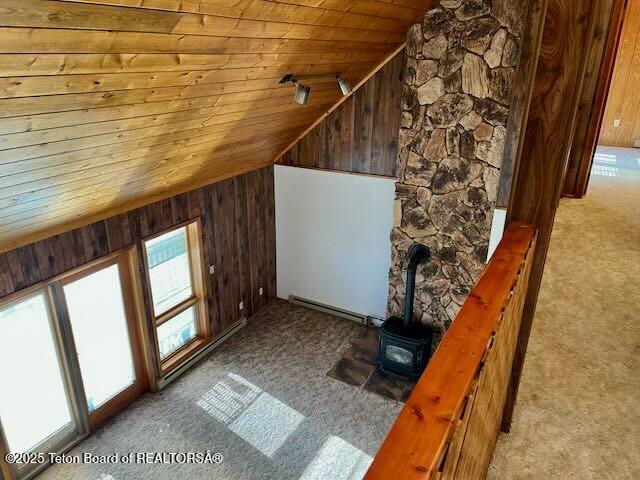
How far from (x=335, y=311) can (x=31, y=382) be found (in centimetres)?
359

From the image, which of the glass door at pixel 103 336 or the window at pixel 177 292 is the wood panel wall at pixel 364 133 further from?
the glass door at pixel 103 336

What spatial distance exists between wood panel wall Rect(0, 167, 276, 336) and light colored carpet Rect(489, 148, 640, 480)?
11.3 feet

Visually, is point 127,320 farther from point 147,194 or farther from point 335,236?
point 335,236

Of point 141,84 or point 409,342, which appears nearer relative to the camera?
point 141,84

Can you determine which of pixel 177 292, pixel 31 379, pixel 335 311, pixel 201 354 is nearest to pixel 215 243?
pixel 177 292

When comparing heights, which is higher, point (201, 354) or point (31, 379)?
point (31, 379)

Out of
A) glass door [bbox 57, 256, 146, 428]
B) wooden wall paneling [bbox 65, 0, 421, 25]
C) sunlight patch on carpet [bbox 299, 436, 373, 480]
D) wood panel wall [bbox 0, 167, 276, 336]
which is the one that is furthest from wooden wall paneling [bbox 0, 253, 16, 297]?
sunlight patch on carpet [bbox 299, 436, 373, 480]

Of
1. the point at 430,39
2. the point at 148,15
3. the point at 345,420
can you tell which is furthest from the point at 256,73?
the point at 345,420

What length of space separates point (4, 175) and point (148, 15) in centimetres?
126

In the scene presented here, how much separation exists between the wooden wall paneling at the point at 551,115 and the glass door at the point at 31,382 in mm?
3628

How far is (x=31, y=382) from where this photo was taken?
3.98m

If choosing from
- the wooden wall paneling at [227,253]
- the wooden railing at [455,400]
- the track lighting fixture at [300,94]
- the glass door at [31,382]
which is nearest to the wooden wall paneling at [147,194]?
the wooden wall paneling at [227,253]

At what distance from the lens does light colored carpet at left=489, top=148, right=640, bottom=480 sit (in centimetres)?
276

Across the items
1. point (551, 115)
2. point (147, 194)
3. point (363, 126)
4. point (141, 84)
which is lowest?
point (147, 194)
